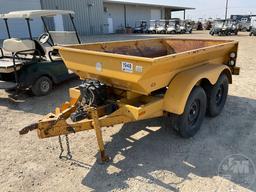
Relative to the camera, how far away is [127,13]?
3800 centimetres

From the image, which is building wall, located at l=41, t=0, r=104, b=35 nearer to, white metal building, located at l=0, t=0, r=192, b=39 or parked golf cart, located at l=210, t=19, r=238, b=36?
white metal building, located at l=0, t=0, r=192, b=39

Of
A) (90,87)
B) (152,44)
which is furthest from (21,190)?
(152,44)

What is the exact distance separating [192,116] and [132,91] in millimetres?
1122

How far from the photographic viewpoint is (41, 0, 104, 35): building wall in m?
25.8

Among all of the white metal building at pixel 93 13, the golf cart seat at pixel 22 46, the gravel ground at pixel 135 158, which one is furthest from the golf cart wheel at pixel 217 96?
the white metal building at pixel 93 13

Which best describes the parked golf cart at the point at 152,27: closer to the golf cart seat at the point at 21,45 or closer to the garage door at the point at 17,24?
the garage door at the point at 17,24

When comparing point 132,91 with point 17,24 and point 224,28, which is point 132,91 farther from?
point 224,28

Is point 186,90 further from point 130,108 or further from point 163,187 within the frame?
point 163,187

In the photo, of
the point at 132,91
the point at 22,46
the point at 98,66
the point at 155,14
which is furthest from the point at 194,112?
the point at 155,14

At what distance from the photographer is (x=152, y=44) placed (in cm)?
563

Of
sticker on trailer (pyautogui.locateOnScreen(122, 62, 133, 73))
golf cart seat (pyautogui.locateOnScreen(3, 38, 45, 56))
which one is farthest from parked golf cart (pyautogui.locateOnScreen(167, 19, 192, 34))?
sticker on trailer (pyautogui.locateOnScreen(122, 62, 133, 73))

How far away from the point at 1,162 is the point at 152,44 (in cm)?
363

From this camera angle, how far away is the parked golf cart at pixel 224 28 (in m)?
26.5

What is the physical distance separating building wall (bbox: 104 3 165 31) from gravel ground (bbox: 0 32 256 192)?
30.7 m
